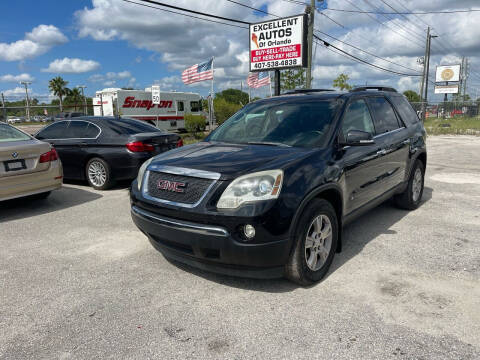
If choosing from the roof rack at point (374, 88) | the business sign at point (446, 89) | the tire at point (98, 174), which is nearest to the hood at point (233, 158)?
the roof rack at point (374, 88)

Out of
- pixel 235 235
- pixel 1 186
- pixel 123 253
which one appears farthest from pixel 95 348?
pixel 1 186

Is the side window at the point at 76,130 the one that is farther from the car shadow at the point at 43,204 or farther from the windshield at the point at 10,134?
the windshield at the point at 10,134

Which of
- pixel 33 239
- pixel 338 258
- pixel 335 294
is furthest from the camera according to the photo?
pixel 33 239

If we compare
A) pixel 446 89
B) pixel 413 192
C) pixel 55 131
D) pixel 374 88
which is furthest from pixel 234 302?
pixel 446 89

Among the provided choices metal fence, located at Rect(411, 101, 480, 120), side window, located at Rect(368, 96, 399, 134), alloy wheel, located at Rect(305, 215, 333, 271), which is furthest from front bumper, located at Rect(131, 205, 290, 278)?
metal fence, located at Rect(411, 101, 480, 120)

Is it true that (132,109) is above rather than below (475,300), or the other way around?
above

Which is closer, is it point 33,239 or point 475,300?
point 475,300

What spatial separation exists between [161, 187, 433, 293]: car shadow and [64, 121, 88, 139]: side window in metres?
5.01

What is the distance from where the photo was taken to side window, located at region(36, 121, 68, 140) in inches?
323

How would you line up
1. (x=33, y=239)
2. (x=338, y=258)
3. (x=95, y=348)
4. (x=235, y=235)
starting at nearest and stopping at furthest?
(x=95, y=348) < (x=235, y=235) < (x=338, y=258) < (x=33, y=239)

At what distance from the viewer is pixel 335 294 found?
10.7ft

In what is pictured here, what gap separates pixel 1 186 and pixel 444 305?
5.79 metres

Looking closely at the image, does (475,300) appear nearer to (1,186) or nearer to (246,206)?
(246,206)

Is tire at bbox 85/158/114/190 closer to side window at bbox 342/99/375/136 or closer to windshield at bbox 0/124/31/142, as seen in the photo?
windshield at bbox 0/124/31/142
